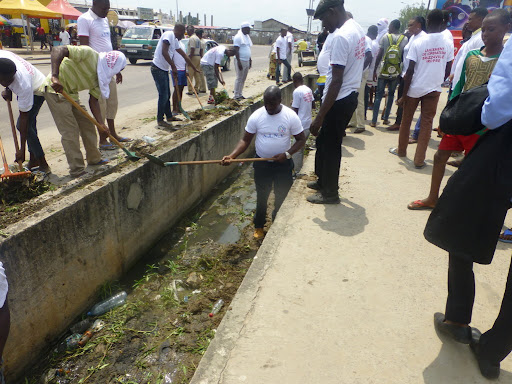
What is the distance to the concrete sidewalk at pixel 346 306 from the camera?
2.08 meters

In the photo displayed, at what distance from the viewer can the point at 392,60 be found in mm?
7082

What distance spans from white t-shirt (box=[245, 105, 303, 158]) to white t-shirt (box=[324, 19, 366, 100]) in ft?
1.93

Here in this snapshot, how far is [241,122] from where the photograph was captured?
7.79m

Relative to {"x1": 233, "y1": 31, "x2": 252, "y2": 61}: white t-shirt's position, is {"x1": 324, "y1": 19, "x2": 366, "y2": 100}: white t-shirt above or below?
below

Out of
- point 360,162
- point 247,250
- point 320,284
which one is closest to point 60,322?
point 247,250

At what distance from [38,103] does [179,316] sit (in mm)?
3101

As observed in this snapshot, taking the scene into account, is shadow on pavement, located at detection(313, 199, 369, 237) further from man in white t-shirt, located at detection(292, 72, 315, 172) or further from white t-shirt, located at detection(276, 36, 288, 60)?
white t-shirt, located at detection(276, 36, 288, 60)

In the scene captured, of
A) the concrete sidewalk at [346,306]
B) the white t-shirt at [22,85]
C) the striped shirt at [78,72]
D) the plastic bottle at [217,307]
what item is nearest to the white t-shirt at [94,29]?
the striped shirt at [78,72]

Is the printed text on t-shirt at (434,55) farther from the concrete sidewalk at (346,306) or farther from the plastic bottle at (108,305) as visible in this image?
the plastic bottle at (108,305)

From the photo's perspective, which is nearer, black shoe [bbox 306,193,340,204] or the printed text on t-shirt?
black shoe [bbox 306,193,340,204]

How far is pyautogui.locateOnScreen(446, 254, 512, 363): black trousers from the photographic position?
1850mm

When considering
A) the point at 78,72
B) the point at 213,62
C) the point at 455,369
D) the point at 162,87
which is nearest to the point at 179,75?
the point at 213,62

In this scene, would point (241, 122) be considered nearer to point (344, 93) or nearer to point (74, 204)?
point (344, 93)

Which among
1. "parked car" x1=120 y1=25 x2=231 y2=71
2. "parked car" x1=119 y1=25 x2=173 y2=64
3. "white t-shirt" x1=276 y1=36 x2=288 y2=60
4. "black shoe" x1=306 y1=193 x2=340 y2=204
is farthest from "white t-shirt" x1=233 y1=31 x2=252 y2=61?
"parked car" x1=119 y1=25 x2=173 y2=64
